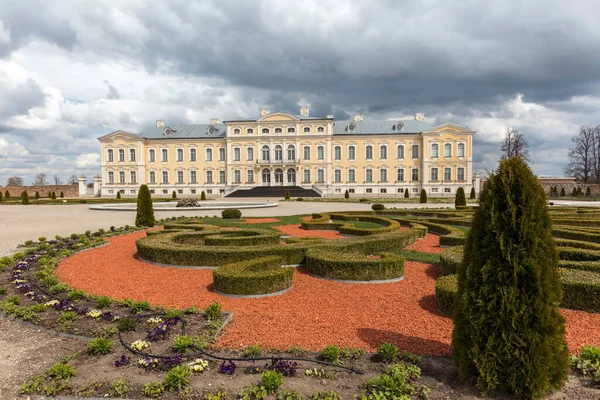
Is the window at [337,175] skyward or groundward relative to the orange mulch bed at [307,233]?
skyward

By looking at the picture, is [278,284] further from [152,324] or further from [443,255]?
[443,255]

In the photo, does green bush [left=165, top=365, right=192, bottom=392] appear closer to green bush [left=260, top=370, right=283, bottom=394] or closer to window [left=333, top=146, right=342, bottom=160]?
green bush [left=260, top=370, right=283, bottom=394]

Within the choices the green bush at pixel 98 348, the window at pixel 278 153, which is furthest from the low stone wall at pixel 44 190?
the green bush at pixel 98 348

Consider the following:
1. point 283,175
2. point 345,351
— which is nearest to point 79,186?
point 283,175

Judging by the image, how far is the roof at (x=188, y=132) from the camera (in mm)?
51344

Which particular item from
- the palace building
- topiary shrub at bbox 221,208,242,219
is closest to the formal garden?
topiary shrub at bbox 221,208,242,219

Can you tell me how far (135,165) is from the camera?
51031 mm

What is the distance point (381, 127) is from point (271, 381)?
49740 mm

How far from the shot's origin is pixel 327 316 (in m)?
4.78

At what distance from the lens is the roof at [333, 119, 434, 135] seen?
49.0 meters

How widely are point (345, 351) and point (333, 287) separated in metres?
2.54

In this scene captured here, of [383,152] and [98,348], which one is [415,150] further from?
[98,348]

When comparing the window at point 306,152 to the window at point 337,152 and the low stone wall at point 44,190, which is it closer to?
the window at point 337,152

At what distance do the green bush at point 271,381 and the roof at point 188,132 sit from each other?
5036cm
